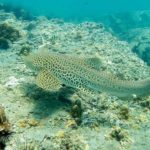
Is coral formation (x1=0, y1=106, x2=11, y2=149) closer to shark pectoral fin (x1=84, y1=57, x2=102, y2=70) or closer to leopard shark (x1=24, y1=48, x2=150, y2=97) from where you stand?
leopard shark (x1=24, y1=48, x2=150, y2=97)

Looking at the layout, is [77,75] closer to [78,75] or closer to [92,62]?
[78,75]

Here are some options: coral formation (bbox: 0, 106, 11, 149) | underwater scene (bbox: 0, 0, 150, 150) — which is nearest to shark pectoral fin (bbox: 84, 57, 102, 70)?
underwater scene (bbox: 0, 0, 150, 150)

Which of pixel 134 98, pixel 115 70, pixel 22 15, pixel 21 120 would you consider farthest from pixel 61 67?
pixel 22 15

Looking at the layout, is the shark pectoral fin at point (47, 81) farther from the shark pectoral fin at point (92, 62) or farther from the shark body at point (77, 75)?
the shark pectoral fin at point (92, 62)

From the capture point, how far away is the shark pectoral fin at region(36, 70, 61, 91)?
7.10 meters

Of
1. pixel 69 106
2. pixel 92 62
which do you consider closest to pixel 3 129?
pixel 69 106

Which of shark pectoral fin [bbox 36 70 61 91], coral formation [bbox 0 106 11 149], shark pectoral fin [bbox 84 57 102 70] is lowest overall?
coral formation [bbox 0 106 11 149]

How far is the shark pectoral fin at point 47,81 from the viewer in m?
7.10

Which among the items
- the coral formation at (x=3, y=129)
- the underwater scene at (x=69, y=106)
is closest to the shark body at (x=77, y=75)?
the underwater scene at (x=69, y=106)

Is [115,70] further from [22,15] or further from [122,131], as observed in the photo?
[22,15]

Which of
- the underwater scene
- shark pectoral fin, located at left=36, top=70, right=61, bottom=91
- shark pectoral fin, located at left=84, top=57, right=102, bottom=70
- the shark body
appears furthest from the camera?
shark pectoral fin, located at left=84, top=57, right=102, bottom=70

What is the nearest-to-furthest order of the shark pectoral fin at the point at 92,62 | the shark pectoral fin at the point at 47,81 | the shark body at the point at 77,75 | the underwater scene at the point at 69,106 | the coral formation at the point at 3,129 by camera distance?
the coral formation at the point at 3,129, the underwater scene at the point at 69,106, the shark pectoral fin at the point at 47,81, the shark body at the point at 77,75, the shark pectoral fin at the point at 92,62

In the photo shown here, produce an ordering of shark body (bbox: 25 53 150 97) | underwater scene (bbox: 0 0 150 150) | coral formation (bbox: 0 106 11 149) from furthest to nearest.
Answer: shark body (bbox: 25 53 150 97) → underwater scene (bbox: 0 0 150 150) → coral formation (bbox: 0 106 11 149)

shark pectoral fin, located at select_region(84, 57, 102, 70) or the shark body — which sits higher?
shark pectoral fin, located at select_region(84, 57, 102, 70)
